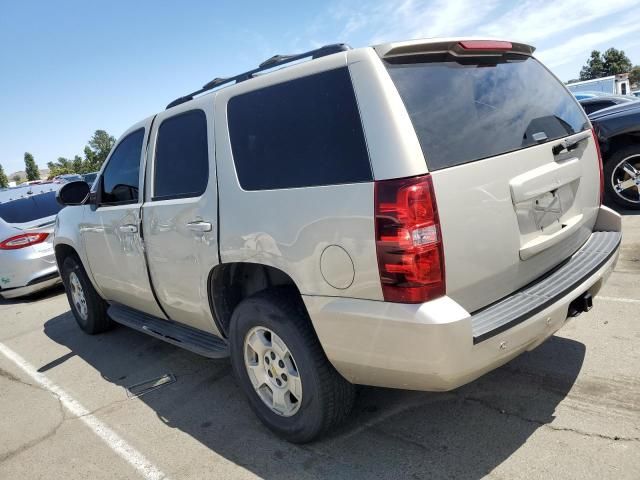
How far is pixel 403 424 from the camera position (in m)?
2.89

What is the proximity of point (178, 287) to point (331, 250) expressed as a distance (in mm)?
1553

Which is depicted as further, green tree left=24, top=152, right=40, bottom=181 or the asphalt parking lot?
green tree left=24, top=152, right=40, bottom=181

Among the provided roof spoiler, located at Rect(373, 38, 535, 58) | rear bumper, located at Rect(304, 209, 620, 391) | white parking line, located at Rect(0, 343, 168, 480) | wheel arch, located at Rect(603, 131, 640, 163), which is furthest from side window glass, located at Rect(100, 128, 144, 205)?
wheel arch, located at Rect(603, 131, 640, 163)

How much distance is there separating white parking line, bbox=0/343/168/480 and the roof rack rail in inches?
90.5

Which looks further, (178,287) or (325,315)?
(178,287)

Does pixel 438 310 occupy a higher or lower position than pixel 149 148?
lower

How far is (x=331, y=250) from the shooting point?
232cm

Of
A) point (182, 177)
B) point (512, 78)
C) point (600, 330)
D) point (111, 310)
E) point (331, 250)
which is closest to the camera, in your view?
point (331, 250)

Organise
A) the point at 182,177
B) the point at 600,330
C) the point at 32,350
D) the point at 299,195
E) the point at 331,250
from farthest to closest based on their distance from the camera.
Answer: the point at 32,350 → the point at 600,330 → the point at 182,177 → the point at 299,195 → the point at 331,250

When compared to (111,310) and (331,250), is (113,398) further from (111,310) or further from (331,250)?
(331,250)

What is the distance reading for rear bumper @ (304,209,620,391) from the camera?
2.09 meters

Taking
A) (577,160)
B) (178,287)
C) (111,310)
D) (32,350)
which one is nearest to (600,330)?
(577,160)

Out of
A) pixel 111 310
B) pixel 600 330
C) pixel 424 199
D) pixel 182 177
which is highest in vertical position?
pixel 182 177

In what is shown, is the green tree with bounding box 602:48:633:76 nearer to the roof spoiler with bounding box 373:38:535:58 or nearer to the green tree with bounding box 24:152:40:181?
the roof spoiler with bounding box 373:38:535:58
